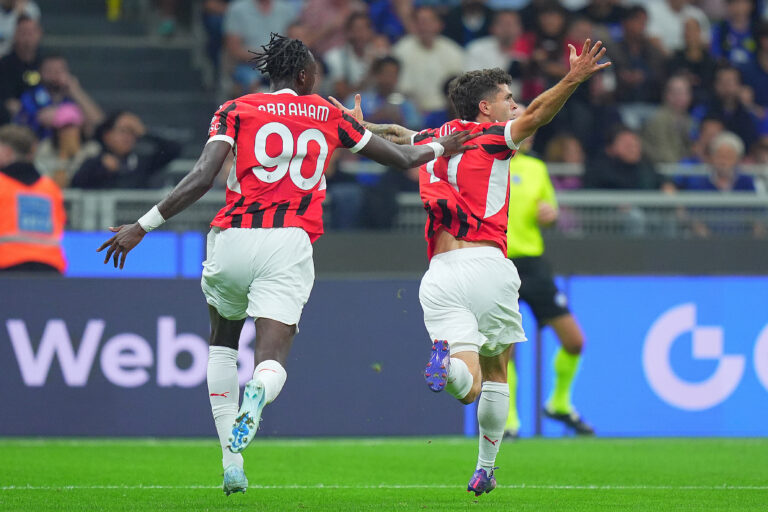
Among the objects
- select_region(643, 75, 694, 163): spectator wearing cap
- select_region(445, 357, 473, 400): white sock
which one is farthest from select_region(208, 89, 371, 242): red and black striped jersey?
select_region(643, 75, 694, 163): spectator wearing cap

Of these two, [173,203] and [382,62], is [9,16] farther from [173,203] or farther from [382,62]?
[173,203]

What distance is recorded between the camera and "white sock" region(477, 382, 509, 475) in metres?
6.66

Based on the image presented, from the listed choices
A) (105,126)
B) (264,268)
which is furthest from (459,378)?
(105,126)

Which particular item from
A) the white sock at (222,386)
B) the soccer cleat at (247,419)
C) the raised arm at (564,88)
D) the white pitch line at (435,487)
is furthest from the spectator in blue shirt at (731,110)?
the soccer cleat at (247,419)

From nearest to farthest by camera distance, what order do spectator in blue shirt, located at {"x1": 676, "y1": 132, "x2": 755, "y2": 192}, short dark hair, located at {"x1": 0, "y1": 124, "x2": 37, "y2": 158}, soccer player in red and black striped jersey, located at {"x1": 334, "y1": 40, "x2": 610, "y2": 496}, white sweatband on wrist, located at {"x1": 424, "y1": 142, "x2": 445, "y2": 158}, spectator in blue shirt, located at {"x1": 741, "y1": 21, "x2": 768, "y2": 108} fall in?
white sweatband on wrist, located at {"x1": 424, "y1": 142, "x2": 445, "y2": 158} < soccer player in red and black striped jersey, located at {"x1": 334, "y1": 40, "x2": 610, "y2": 496} < short dark hair, located at {"x1": 0, "y1": 124, "x2": 37, "y2": 158} < spectator in blue shirt, located at {"x1": 676, "y1": 132, "x2": 755, "y2": 192} < spectator in blue shirt, located at {"x1": 741, "y1": 21, "x2": 768, "y2": 108}

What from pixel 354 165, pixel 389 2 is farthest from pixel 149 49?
pixel 354 165

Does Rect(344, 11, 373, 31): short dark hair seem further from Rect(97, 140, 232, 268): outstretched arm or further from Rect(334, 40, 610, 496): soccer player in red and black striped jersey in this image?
Rect(97, 140, 232, 268): outstretched arm

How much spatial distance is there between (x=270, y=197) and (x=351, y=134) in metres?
0.52

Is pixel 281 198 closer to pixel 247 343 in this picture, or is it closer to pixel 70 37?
pixel 247 343

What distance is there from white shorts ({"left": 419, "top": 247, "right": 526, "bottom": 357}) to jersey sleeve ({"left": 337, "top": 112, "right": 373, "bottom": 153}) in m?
0.77

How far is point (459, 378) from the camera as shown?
6.31 metres

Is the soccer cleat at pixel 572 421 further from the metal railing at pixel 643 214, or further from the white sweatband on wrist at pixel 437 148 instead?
the white sweatband on wrist at pixel 437 148

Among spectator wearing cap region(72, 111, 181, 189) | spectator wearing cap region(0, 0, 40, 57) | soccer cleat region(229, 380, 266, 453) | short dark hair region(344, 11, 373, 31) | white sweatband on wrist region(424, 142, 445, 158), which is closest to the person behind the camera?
soccer cleat region(229, 380, 266, 453)

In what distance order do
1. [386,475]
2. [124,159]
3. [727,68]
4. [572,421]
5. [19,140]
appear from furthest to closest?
1. [727,68]
2. [124,159]
3. [572,421]
4. [19,140]
5. [386,475]
